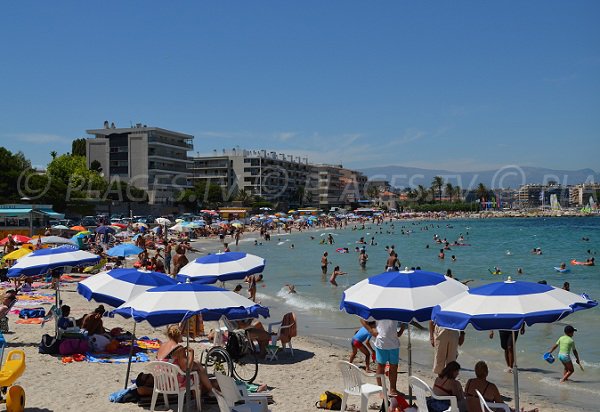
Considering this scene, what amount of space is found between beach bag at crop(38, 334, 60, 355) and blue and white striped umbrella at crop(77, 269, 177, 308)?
2218 millimetres

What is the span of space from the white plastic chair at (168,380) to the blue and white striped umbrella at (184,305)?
29.5 inches

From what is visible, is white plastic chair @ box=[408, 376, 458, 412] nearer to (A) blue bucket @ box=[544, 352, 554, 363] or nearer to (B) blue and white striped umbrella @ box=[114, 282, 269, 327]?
(B) blue and white striped umbrella @ box=[114, 282, 269, 327]

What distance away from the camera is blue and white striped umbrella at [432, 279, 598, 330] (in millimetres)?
5711

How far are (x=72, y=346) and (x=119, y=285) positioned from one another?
2.67m

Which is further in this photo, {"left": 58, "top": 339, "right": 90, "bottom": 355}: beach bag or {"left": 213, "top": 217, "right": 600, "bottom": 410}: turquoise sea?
{"left": 213, "top": 217, "right": 600, "bottom": 410}: turquoise sea

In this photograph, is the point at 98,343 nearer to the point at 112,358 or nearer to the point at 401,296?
the point at 112,358

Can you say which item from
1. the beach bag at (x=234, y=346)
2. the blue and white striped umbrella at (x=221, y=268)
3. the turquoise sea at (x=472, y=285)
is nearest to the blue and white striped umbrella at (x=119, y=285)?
the beach bag at (x=234, y=346)

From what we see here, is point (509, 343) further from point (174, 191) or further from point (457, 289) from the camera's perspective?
point (174, 191)

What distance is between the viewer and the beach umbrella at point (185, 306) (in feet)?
21.7

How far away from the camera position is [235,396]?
7.19m

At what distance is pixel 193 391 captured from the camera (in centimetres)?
791

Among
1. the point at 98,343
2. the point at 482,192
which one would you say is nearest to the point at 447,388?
the point at 98,343

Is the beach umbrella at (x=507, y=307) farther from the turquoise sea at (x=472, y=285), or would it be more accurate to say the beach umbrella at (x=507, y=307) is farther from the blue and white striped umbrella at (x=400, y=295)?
the turquoise sea at (x=472, y=285)

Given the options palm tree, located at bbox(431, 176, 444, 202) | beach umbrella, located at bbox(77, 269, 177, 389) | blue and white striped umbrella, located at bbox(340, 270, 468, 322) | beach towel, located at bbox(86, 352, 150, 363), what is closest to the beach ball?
beach umbrella, located at bbox(77, 269, 177, 389)
